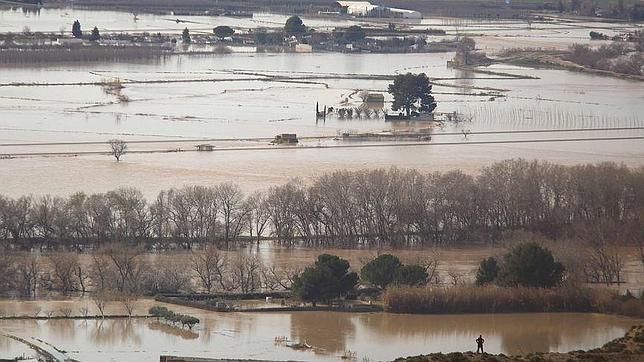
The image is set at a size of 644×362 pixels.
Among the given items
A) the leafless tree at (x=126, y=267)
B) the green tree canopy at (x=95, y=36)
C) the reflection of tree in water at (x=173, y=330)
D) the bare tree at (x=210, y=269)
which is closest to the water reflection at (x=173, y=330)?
the reflection of tree in water at (x=173, y=330)

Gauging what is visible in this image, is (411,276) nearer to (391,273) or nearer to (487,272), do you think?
(391,273)

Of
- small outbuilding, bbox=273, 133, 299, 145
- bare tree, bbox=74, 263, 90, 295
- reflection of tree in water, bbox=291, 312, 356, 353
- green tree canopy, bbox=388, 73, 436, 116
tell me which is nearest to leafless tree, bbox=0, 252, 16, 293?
bare tree, bbox=74, 263, 90, 295

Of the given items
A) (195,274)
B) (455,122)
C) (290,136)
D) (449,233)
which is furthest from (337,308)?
(455,122)

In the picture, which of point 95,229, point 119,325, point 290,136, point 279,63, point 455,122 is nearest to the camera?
point 119,325

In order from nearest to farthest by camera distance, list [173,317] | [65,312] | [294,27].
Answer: [173,317]
[65,312]
[294,27]

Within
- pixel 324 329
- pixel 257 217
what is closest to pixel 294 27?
pixel 257 217

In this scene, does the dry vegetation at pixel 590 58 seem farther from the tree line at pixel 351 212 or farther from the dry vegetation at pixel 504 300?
the dry vegetation at pixel 504 300

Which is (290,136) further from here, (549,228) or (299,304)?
(299,304)
